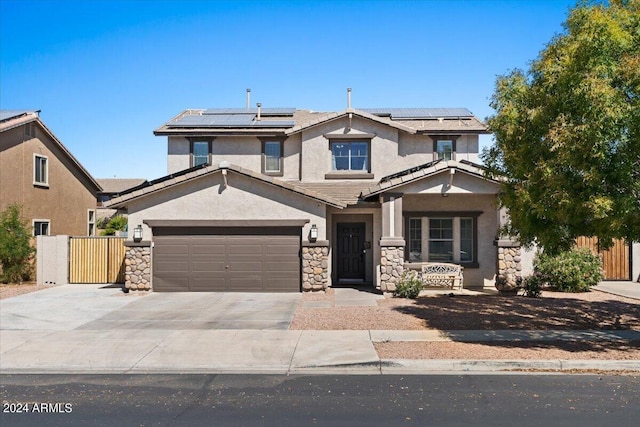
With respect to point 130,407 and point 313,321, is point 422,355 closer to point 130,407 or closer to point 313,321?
point 313,321

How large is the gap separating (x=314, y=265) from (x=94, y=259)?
9.09m

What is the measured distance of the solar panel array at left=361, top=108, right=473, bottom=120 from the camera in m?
22.3

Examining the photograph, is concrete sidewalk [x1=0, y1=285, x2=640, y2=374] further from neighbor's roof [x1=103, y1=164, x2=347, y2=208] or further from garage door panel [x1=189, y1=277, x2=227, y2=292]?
neighbor's roof [x1=103, y1=164, x2=347, y2=208]

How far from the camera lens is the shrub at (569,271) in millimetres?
16891

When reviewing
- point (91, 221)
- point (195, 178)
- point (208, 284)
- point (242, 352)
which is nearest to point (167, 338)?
point (242, 352)

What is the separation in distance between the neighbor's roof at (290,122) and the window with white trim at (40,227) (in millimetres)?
7870

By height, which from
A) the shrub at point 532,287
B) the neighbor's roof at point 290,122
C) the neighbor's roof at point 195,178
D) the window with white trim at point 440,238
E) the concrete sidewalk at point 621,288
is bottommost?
the concrete sidewalk at point 621,288

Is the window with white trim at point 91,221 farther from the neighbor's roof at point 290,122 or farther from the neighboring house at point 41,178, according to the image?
the neighbor's roof at point 290,122

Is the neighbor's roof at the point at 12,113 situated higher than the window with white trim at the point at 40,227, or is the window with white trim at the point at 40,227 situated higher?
the neighbor's roof at the point at 12,113

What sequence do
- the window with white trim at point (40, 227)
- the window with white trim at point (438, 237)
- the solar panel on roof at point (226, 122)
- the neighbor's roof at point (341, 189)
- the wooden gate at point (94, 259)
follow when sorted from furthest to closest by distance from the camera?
the window with white trim at point (40, 227) < the solar panel on roof at point (226, 122) < the wooden gate at point (94, 259) < the window with white trim at point (438, 237) < the neighbor's roof at point (341, 189)

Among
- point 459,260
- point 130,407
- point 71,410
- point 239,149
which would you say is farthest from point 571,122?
point 239,149

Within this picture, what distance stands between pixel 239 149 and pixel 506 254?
35.9ft

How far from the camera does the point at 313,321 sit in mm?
12516

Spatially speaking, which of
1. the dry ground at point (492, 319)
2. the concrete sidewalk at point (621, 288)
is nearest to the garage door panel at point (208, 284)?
the dry ground at point (492, 319)
